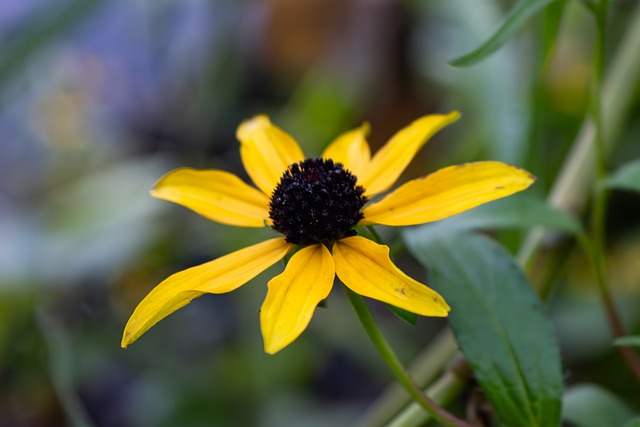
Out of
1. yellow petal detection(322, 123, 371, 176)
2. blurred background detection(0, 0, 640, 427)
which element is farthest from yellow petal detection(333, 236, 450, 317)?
blurred background detection(0, 0, 640, 427)

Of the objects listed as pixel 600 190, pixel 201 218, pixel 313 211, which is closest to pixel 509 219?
pixel 600 190

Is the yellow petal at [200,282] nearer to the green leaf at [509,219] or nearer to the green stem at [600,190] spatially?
the green leaf at [509,219]

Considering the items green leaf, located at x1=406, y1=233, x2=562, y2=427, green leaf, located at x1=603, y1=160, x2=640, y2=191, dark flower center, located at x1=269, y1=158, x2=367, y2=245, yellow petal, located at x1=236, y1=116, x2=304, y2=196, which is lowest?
green leaf, located at x1=406, y1=233, x2=562, y2=427

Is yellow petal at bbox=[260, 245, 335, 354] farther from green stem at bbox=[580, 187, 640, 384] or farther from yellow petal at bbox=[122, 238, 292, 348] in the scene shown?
green stem at bbox=[580, 187, 640, 384]

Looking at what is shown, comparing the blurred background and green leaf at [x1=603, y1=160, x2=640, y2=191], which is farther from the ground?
the blurred background

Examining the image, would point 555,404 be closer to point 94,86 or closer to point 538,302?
point 538,302

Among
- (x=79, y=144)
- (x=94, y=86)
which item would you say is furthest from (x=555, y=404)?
(x=94, y=86)

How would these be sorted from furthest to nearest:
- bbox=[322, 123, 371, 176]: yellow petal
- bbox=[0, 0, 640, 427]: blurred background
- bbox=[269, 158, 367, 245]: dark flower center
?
1. bbox=[0, 0, 640, 427]: blurred background
2. bbox=[322, 123, 371, 176]: yellow petal
3. bbox=[269, 158, 367, 245]: dark flower center
